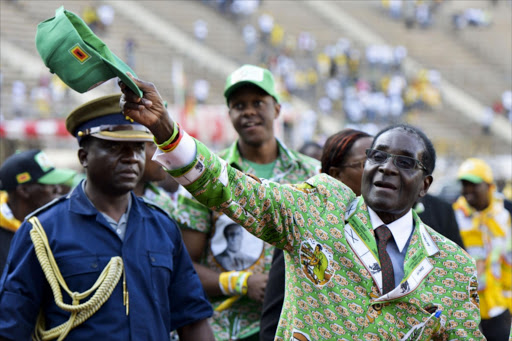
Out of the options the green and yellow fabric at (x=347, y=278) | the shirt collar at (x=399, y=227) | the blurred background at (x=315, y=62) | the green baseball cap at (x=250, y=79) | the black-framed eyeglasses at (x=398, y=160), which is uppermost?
the blurred background at (x=315, y=62)

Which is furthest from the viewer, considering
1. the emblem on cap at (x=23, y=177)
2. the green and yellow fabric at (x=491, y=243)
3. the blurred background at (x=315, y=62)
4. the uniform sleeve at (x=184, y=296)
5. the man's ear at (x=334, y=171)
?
the blurred background at (x=315, y=62)

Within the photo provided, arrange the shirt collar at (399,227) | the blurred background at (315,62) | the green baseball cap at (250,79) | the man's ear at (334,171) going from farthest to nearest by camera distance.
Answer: the blurred background at (315,62) → the green baseball cap at (250,79) → the man's ear at (334,171) → the shirt collar at (399,227)

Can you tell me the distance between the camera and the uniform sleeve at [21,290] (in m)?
3.14

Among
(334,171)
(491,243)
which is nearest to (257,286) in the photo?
(334,171)

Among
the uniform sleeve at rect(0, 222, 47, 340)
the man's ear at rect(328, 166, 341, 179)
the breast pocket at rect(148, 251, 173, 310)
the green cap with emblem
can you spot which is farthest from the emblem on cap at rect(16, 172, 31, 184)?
the man's ear at rect(328, 166, 341, 179)

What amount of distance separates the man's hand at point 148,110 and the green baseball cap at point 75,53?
0.04m

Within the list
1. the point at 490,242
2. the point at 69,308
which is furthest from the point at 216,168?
the point at 490,242

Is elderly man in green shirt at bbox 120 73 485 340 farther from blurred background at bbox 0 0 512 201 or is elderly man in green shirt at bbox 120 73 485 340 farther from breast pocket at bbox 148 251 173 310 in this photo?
blurred background at bbox 0 0 512 201

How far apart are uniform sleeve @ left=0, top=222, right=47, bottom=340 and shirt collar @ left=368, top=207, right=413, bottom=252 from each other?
1.45 meters

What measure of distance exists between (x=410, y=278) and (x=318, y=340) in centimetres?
42

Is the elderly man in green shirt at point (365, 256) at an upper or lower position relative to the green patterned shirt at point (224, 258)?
upper

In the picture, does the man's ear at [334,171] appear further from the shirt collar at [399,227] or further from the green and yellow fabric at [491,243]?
the green and yellow fabric at [491,243]


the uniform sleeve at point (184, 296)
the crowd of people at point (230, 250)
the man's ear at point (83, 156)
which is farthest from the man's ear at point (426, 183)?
the man's ear at point (83, 156)

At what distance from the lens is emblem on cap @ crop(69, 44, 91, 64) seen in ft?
8.07
